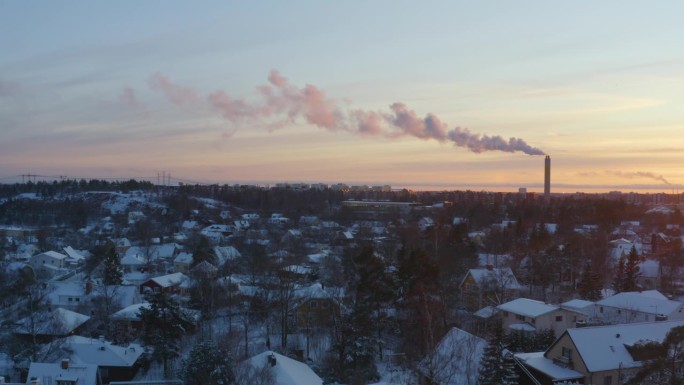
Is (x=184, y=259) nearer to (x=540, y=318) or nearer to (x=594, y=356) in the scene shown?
(x=540, y=318)

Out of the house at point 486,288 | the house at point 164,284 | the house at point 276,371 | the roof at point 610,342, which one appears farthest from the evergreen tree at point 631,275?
the house at point 164,284

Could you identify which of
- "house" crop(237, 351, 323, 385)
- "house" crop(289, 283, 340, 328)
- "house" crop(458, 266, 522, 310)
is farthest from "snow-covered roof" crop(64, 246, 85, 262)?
"house" crop(237, 351, 323, 385)

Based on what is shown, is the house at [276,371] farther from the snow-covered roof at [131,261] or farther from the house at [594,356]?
the snow-covered roof at [131,261]

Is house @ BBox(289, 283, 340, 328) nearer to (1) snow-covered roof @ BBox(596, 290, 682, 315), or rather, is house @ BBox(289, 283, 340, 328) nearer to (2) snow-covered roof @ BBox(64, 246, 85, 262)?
(1) snow-covered roof @ BBox(596, 290, 682, 315)

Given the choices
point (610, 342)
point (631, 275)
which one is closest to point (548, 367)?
point (610, 342)

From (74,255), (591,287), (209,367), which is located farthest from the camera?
(74,255)

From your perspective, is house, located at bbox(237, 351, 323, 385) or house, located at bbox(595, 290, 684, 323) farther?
house, located at bbox(595, 290, 684, 323)

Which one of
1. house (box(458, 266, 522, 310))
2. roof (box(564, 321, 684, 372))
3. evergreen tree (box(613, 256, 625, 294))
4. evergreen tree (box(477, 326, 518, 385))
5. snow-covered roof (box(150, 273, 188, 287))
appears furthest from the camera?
snow-covered roof (box(150, 273, 188, 287))
